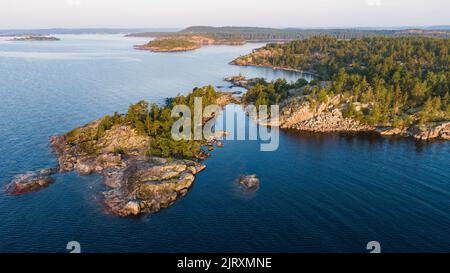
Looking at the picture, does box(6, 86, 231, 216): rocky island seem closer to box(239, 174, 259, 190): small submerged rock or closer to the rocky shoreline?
box(239, 174, 259, 190): small submerged rock

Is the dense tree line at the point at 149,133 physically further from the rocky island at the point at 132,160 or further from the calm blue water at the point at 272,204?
the calm blue water at the point at 272,204

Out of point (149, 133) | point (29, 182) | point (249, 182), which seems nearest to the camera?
point (29, 182)

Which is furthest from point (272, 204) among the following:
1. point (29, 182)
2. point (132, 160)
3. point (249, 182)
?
point (29, 182)

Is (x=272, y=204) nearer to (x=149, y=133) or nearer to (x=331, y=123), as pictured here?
(x=149, y=133)

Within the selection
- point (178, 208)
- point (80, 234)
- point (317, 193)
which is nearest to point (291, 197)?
point (317, 193)
